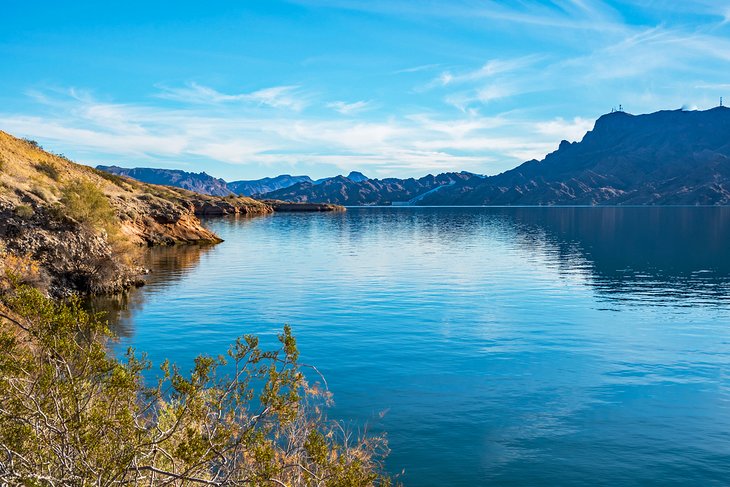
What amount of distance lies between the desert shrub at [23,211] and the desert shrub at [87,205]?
9.51 feet

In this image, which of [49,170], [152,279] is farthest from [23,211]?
[49,170]

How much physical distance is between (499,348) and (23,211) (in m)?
36.6

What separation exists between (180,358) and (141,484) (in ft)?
70.3

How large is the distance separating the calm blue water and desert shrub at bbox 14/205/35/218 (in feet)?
33.4

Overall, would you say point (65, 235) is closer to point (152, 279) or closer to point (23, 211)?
point (23, 211)

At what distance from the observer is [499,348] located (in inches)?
1280

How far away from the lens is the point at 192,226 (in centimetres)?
9856

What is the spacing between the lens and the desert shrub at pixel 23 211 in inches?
1745

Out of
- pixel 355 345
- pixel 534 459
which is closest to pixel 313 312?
pixel 355 345

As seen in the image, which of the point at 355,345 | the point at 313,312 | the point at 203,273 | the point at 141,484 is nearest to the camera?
the point at 141,484

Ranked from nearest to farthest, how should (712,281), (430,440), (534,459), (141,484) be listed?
(141,484)
(534,459)
(430,440)
(712,281)

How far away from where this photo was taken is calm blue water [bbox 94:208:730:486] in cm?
1959

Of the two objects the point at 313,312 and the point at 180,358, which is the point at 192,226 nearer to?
the point at 313,312

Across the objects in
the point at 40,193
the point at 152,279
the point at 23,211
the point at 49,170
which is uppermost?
the point at 49,170
